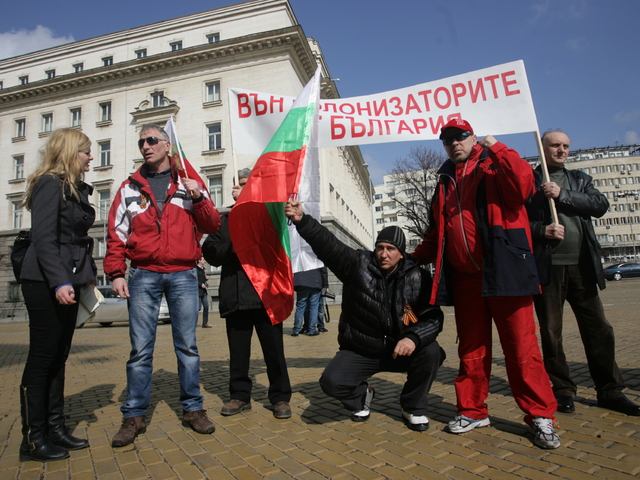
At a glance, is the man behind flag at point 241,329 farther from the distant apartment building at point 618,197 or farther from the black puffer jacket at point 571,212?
the distant apartment building at point 618,197

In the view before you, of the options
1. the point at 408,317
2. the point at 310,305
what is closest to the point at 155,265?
the point at 408,317

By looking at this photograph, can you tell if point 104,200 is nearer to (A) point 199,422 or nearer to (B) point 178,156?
(B) point 178,156

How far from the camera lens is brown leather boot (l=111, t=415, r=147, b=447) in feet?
10.3

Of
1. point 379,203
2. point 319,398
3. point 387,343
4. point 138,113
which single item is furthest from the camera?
point 379,203

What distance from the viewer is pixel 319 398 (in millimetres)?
4355

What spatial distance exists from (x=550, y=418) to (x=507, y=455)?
454 mm

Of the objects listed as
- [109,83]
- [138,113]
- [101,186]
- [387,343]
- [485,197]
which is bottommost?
[387,343]

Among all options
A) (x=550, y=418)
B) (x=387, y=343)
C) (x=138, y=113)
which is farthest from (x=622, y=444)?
(x=138, y=113)

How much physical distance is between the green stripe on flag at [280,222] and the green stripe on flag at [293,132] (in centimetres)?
50

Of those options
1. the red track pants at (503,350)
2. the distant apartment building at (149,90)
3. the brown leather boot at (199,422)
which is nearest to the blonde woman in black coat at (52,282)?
the brown leather boot at (199,422)

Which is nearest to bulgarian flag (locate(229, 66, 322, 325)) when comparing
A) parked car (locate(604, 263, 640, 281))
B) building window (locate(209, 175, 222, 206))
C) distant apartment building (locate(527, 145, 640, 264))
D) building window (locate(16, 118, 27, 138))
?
building window (locate(209, 175, 222, 206))

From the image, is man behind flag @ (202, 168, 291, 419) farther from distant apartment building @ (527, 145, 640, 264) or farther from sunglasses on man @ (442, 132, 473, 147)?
distant apartment building @ (527, 145, 640, 264)

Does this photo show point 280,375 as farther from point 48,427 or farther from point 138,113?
point 138,113

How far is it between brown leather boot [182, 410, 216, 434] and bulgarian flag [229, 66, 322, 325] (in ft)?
3.00
